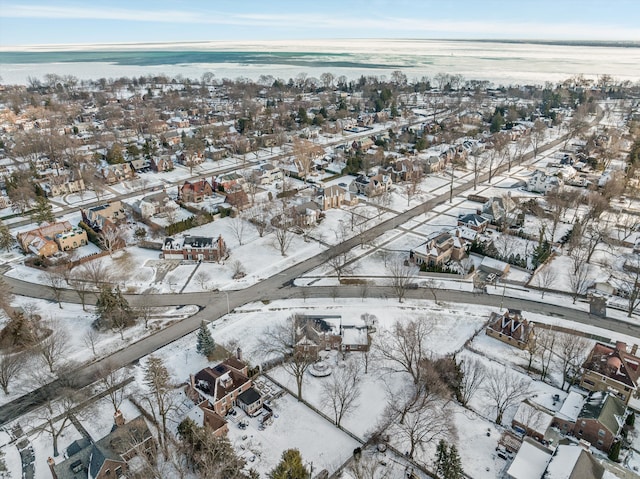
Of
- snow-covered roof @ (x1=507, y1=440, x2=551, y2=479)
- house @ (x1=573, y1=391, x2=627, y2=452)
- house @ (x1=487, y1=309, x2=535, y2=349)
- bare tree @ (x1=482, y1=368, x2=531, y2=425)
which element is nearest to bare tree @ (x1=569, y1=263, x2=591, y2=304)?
house @ (x1=487, y1=309, x2=535, y2=349)

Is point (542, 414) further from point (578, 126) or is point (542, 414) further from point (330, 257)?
point (578, 126)

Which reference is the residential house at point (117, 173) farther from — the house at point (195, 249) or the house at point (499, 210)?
the house at point (499, 210)

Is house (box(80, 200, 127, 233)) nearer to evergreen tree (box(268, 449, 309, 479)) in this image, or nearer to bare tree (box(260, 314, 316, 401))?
bare tree (box(260, 314, 316, 401))

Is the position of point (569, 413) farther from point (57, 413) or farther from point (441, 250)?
point (57, 413)

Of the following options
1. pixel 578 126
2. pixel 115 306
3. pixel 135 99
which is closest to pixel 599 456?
pixel 115 306

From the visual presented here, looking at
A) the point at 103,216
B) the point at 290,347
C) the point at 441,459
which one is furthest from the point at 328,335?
the point at 103,216
